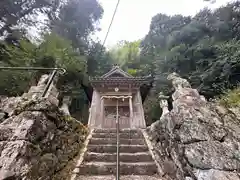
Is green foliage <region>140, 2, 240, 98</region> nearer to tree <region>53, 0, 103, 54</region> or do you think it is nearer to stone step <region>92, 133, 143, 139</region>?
stone step <region>92, 133, 143, 139</region>

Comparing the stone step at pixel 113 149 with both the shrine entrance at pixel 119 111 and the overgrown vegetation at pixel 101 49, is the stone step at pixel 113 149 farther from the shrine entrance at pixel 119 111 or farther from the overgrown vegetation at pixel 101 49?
the shrine entrance at pixel 119 111

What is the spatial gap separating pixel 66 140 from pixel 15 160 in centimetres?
133

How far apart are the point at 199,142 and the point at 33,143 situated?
8.09 feet

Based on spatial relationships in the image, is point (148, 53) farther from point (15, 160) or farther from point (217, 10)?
point (15, 160)

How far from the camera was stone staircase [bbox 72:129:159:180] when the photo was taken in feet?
9.29

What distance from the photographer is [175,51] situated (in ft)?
32.5

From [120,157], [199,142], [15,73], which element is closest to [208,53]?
[199,142]

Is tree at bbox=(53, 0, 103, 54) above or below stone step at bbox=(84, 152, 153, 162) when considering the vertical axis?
above

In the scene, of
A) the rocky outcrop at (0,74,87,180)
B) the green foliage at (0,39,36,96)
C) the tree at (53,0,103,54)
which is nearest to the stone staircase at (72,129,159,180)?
the rocky outcrop at (0,74,87,180)

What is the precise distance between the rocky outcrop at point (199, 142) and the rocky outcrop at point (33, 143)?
2056mm

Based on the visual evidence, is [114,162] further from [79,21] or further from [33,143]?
[79,21]

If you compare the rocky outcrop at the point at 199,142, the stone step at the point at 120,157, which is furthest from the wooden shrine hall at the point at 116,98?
the rocky outcrop at the point at 199,142

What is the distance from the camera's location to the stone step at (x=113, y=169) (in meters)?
2.89

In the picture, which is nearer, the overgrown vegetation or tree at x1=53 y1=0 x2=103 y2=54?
the overgrown vegetation
